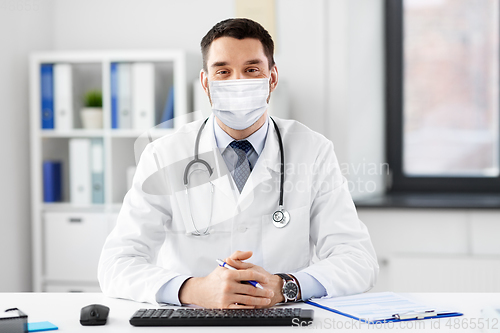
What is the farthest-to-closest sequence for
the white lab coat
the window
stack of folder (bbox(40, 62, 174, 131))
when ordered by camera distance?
1. the window
2. stack of folder (bbox(40, 62, 174, 131))
3. the white lab coat

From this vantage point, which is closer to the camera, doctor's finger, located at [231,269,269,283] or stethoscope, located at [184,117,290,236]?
doctor's finger, located at [231,269,269,283]

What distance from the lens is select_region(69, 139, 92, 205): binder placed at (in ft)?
8.04

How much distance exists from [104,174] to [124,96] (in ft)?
1.23

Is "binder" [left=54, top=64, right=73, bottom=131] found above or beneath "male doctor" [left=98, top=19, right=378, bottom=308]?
above

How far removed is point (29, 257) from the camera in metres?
2.60

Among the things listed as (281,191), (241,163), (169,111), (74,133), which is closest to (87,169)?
(74,133)

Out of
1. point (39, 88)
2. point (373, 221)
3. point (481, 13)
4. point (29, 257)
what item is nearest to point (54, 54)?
point (39, 88)

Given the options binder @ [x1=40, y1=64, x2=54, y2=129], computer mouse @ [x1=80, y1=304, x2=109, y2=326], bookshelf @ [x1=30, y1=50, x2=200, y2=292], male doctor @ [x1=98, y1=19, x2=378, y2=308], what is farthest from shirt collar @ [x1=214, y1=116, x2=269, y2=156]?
binder @ [x1=40, y1=64, x2=54, y2=129]

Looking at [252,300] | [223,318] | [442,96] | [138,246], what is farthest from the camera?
→ [442,96]

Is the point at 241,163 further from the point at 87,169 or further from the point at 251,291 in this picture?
the point at 87,169

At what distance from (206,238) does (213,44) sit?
0.53 m

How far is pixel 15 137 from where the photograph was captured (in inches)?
98.6

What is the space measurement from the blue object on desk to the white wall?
5.24 feet

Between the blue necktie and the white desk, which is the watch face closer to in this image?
the white desk
